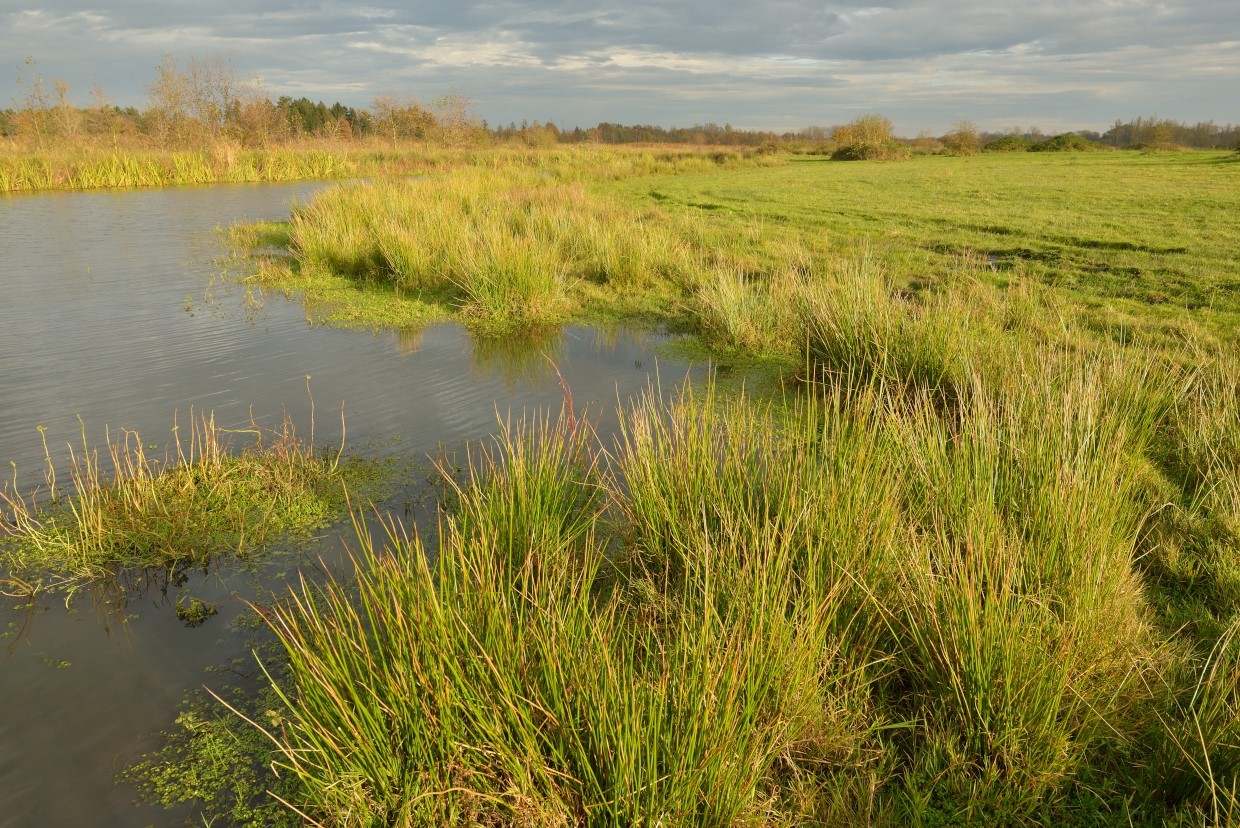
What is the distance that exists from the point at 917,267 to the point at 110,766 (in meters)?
8.61

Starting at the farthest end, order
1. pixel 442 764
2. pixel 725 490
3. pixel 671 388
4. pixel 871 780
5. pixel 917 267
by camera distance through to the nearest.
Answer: pixel 917 267, pixel 671 388, pixel 725 490, pixel 871 780, pixel 442 764

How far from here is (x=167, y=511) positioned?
342 cm

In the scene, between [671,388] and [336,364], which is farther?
[336,364]

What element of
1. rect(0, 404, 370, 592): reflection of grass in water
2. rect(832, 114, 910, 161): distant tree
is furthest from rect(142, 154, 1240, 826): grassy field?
rect(832, 114, 910, 161): distant tree

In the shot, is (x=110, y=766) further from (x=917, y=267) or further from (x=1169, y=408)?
(x=917, y=267)

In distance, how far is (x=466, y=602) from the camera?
6.51 feet

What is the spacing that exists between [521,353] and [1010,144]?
119ft

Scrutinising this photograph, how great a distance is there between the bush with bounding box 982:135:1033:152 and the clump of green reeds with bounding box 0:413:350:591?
3793 centimetres

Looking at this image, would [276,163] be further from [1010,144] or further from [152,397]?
[1010,144]

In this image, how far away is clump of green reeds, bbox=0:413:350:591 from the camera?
3252 millimetres

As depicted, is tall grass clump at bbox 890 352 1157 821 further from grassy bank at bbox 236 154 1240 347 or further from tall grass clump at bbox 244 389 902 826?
grassy bank at bbox 236 154 1240 347

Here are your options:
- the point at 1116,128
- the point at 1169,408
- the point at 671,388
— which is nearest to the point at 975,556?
the point at 1169,408

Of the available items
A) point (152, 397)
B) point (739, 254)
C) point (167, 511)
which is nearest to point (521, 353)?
point (152, 397)

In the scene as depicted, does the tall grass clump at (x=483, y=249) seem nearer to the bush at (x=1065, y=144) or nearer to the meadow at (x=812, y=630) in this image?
Result: the meadow at (x=812, y=630)
